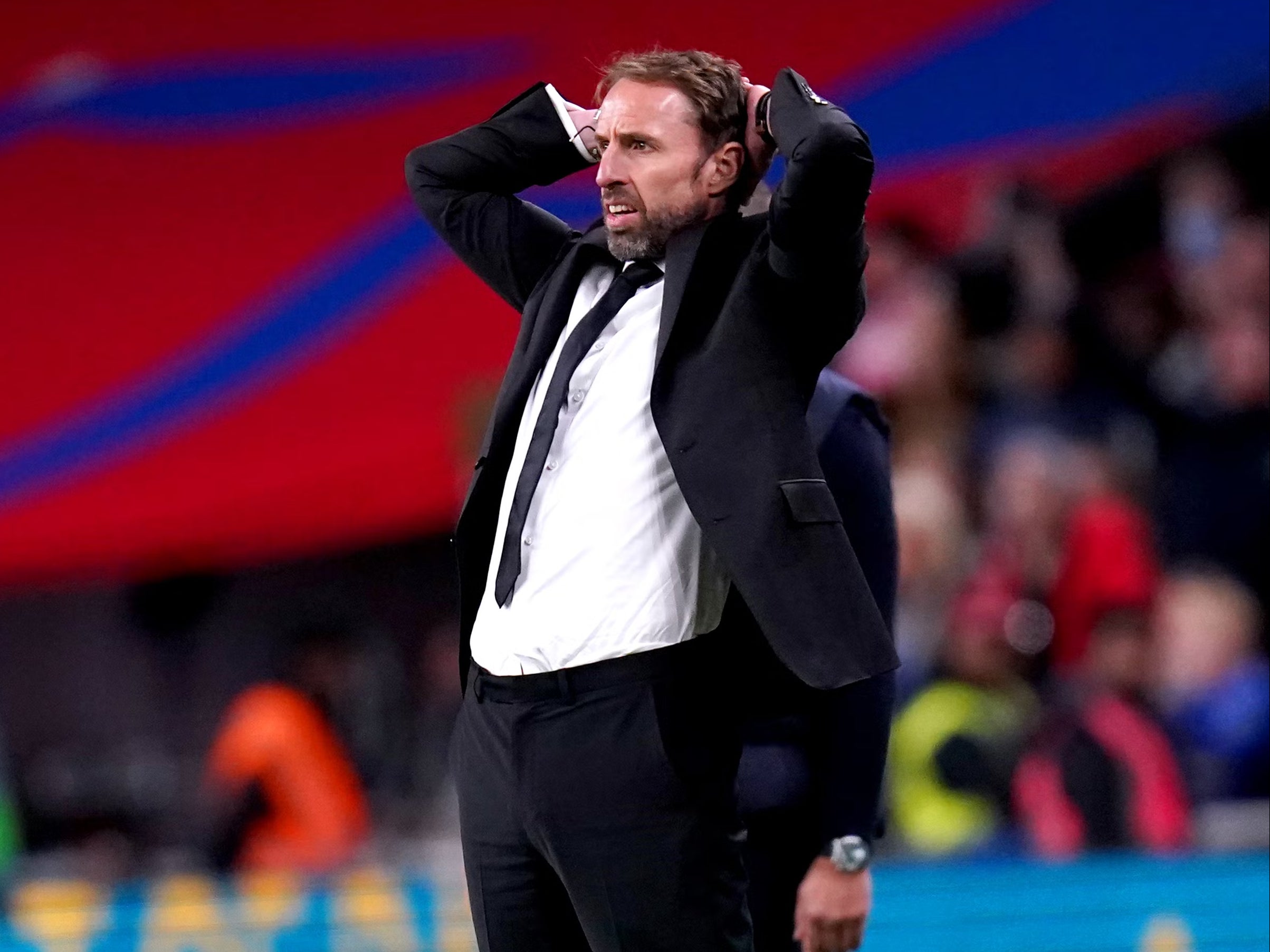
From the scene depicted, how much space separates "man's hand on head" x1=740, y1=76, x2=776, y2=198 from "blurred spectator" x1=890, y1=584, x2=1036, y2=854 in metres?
2.24

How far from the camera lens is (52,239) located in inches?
238

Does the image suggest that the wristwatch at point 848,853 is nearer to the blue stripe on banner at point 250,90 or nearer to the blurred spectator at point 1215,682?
the blurred spectator at point 1215,682

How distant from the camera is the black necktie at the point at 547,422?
194 cm

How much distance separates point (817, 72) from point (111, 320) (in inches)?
96.5

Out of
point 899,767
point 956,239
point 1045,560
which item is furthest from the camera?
point 956,239

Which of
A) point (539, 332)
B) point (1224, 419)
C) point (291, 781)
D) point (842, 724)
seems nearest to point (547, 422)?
point (539, 332)

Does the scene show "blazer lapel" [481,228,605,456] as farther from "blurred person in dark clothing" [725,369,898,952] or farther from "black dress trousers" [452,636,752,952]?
"blurred person in dark clothing" [725,369,898,952]

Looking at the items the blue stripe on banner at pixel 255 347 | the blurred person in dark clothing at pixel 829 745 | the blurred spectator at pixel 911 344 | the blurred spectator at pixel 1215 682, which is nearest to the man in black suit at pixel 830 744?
the blurred person in dark clothing at pixel 829 745

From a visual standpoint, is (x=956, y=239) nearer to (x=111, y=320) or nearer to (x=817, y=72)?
(x=817, y=72)

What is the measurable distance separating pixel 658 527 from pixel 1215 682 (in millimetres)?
2715

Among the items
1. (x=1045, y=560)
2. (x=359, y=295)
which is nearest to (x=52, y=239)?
(x=359, y=295)

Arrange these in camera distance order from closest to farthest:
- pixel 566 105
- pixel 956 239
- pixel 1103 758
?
pixel 566 105, pixel 1103 758, pixel 956 239

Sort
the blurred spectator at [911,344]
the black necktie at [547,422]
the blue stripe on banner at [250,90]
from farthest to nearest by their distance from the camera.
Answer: the blue stripe on banner at [250,90] → the blurred spectator at [911,344] → the black necktie at [547,422]

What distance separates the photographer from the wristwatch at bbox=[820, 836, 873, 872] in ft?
7.52
